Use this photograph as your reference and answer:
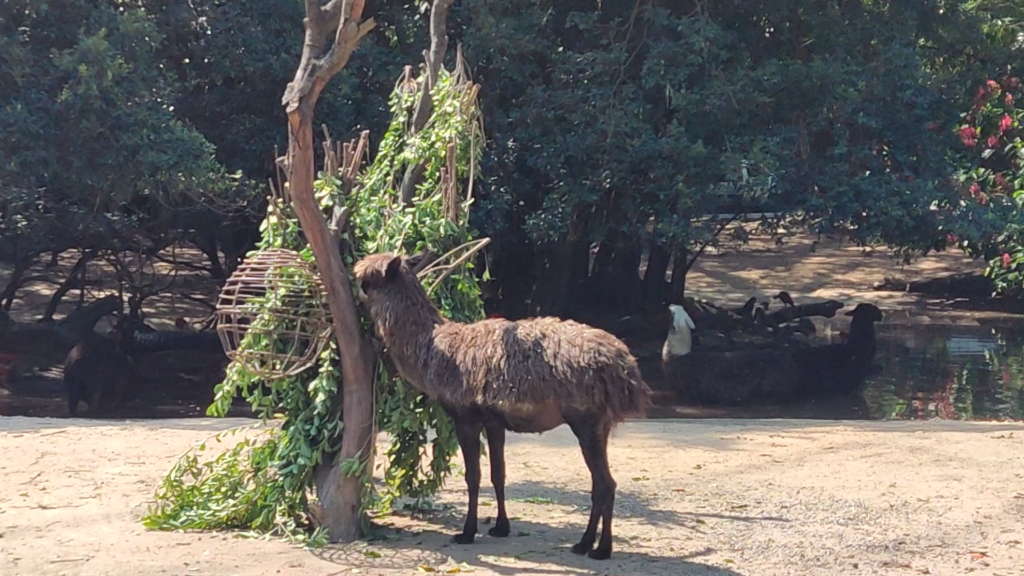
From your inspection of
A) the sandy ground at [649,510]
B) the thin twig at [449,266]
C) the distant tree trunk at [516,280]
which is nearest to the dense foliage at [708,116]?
the distant tree trunk at [516,280]

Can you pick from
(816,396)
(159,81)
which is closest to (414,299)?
(159,81)

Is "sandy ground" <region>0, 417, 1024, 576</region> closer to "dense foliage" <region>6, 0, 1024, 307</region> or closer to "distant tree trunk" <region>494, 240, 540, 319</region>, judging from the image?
"dense foliage" <region>6, 0, 1024, 307</region>

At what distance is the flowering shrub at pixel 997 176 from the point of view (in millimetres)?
13406

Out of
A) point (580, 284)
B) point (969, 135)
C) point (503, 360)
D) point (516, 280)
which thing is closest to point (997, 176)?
point (969, 135)

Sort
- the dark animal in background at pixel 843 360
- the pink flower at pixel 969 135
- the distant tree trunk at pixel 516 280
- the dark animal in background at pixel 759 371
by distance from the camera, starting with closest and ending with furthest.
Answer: the pink flower at pixel 969 135
the dark animal in background at pixel 759 371
the dark animal in background at pixel 843 360
the distant tree trunk at pixel 516 280

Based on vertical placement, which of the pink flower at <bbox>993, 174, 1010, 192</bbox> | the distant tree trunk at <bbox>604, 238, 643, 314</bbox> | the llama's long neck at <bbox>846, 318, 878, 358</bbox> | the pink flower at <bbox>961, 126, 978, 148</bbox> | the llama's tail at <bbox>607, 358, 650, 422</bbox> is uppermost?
the pink flower at <bbox>961, 126, 978, 148</bbox>

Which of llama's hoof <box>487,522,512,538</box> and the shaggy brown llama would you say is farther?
llama's hoof <box>487,522,512,538</box>

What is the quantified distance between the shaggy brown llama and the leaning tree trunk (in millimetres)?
186

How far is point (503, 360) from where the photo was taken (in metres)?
6.45

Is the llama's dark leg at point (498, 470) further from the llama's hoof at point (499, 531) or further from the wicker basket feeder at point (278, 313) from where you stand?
the wicker basket feeder at point (278, 313)

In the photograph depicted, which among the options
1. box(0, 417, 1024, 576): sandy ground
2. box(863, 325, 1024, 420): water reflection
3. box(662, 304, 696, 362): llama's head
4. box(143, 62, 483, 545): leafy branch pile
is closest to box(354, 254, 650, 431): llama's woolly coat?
box(143, 62, 483, 545): leafy branch pile

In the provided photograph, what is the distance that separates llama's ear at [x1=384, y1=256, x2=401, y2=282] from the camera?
6.67 m

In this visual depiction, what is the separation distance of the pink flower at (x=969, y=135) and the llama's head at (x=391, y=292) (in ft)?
37.6

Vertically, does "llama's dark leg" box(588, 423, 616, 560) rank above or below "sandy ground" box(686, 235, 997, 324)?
below
